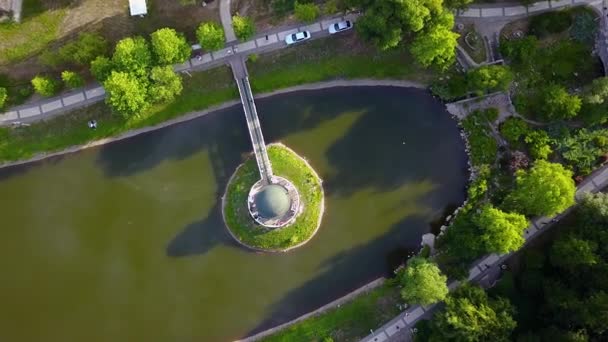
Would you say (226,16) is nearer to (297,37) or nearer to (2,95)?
(297,37)

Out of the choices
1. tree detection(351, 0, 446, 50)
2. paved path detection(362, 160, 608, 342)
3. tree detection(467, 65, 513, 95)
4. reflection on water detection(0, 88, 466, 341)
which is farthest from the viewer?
reflection on water detection(0, 88, 466, 341)

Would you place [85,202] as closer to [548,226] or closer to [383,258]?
[383,258]

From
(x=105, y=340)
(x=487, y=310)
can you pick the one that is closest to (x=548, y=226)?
(x=487, y=310)

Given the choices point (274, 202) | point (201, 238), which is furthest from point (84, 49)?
point (274, 202)

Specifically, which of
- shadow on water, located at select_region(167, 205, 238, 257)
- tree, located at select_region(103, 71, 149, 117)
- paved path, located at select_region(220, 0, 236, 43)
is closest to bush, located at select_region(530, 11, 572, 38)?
paved path, located at select_region(220, 0, 236, 43)

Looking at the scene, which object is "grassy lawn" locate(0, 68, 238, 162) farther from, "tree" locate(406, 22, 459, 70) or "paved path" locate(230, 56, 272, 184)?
"tree" locate(406, 22, 459, 70)

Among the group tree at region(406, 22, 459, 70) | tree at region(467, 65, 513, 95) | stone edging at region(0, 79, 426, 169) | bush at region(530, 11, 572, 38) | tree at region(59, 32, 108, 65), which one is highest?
tree at region(59, 32, 108, 65)
